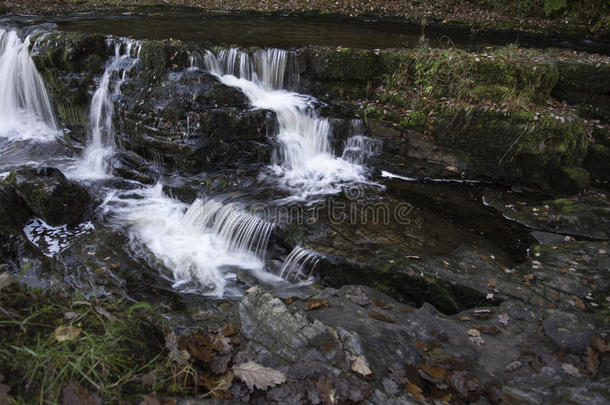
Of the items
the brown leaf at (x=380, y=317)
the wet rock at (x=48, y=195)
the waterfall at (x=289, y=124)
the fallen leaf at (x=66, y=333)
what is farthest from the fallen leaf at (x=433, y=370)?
the wet rock at (x=48, y=195)

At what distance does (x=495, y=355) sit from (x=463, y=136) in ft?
18.1

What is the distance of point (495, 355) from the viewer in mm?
3422

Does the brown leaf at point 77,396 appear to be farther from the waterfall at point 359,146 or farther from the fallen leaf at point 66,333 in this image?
the waterfall at point 359,146

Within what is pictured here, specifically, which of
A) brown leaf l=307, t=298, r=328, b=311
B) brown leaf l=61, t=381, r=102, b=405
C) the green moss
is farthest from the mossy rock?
brown leaf l=61, t=381, r=102, b=405

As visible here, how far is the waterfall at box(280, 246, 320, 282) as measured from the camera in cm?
528

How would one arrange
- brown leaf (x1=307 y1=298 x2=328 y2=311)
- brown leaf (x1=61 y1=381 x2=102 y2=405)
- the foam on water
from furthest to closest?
the foam on water < brown leaf (x1=307 y1=298 x2=328 y2=311) < brown leaf (x1=61 y1=381 x2=102 y2=405)

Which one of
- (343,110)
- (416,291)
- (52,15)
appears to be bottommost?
(416,291)

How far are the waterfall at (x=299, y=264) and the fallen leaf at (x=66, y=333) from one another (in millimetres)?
3433

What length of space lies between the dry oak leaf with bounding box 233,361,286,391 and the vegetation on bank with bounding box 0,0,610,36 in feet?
53.0

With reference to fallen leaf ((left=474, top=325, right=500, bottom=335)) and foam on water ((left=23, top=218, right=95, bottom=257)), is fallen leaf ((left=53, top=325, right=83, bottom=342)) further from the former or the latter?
foam on water ((left=23, top=218, right=95, bottom=257))

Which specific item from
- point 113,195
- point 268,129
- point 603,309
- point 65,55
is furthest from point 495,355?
point 65,55

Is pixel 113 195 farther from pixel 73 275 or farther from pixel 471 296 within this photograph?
pixel 471 296

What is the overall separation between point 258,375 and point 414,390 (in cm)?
120

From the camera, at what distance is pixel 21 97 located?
31.4 ft
